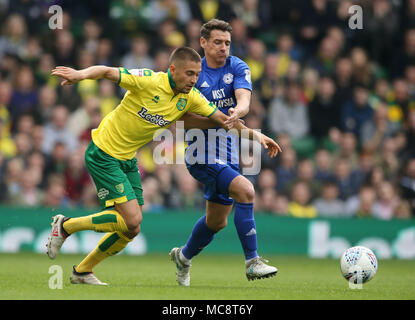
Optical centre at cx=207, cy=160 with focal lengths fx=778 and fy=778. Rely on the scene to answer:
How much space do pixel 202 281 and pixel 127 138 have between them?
6.13 feet

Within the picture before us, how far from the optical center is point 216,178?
7.93 m

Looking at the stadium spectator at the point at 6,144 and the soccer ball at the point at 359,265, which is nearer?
the soccer ball at the point at 359,265

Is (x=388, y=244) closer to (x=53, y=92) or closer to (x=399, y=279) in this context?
(x=399, y=279)

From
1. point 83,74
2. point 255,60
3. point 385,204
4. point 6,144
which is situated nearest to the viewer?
point 83,74

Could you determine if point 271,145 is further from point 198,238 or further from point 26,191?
point 26,191

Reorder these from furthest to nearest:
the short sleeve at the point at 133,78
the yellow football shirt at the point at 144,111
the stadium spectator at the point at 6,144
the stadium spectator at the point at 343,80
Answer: the stadium spectator at the point at 343,80 < the stadium spectator at the point at 6,144 < the yellow football shirt at the point at 144,111 < the short sleeve at the point at 133,78

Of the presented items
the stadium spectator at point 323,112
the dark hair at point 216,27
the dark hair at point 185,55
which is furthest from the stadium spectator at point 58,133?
the dark hair at point 185,55

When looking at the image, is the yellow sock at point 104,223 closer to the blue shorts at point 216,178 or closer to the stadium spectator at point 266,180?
the blue shorts at point 216,178

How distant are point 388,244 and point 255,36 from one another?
5.30 m

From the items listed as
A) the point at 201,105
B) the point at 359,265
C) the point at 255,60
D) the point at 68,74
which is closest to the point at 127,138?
the point at 201,105

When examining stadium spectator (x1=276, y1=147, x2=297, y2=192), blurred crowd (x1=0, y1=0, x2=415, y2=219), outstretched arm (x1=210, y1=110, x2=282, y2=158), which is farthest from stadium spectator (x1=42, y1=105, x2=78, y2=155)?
outstretched arm (x1=210, y1=110, x2=282, y2=158)

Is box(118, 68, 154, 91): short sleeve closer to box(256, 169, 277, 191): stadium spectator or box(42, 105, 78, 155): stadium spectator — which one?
box(42, 105, 78, 155): stadium spectator

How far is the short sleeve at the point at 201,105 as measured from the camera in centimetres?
765
